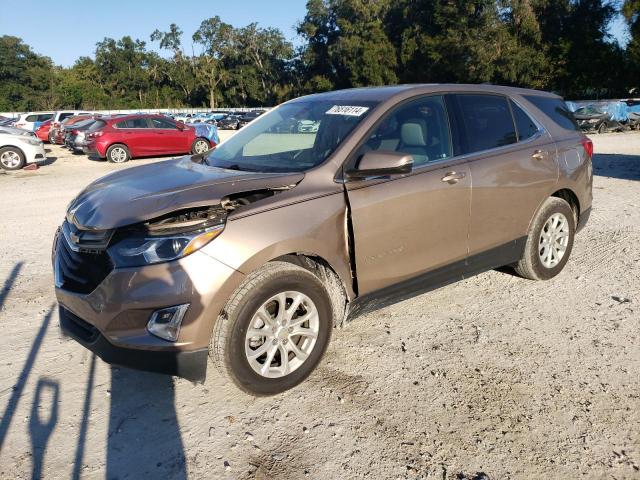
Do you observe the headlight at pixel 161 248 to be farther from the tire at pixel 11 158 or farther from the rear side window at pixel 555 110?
the tire at pixel 11 158

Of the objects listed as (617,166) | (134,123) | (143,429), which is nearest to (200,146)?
(134,123)

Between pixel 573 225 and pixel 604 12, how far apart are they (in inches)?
1930

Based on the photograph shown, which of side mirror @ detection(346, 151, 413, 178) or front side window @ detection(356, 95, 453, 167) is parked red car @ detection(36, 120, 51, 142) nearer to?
front side window @ detection(356, 95, 453, 167)

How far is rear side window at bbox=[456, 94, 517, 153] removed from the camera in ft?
13.2

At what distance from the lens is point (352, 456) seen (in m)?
2.61

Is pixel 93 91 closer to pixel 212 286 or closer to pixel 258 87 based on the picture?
pixel 258 87

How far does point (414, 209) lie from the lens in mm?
3520

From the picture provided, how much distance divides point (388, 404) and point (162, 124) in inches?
655

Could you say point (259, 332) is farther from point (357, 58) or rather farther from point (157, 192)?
point (357, 58)

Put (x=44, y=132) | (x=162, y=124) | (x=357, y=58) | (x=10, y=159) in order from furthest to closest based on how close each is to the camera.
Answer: (x=357, y=58) → (x=44, y=132) → (x=162, y=124) → (x=10, y=159)

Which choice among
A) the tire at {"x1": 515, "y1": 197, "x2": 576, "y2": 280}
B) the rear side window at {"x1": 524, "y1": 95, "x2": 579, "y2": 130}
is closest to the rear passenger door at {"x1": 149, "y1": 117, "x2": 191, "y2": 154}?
the rear side window at {"x1": 524, "y1": 95, "x2": 579, "y2": 130}

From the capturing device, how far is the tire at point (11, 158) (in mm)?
15180

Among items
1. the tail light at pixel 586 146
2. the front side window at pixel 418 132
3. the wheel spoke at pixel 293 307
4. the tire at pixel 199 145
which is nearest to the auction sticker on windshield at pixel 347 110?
the front side window at pixel 418 132

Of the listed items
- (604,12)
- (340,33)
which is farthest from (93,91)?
(604,12)
